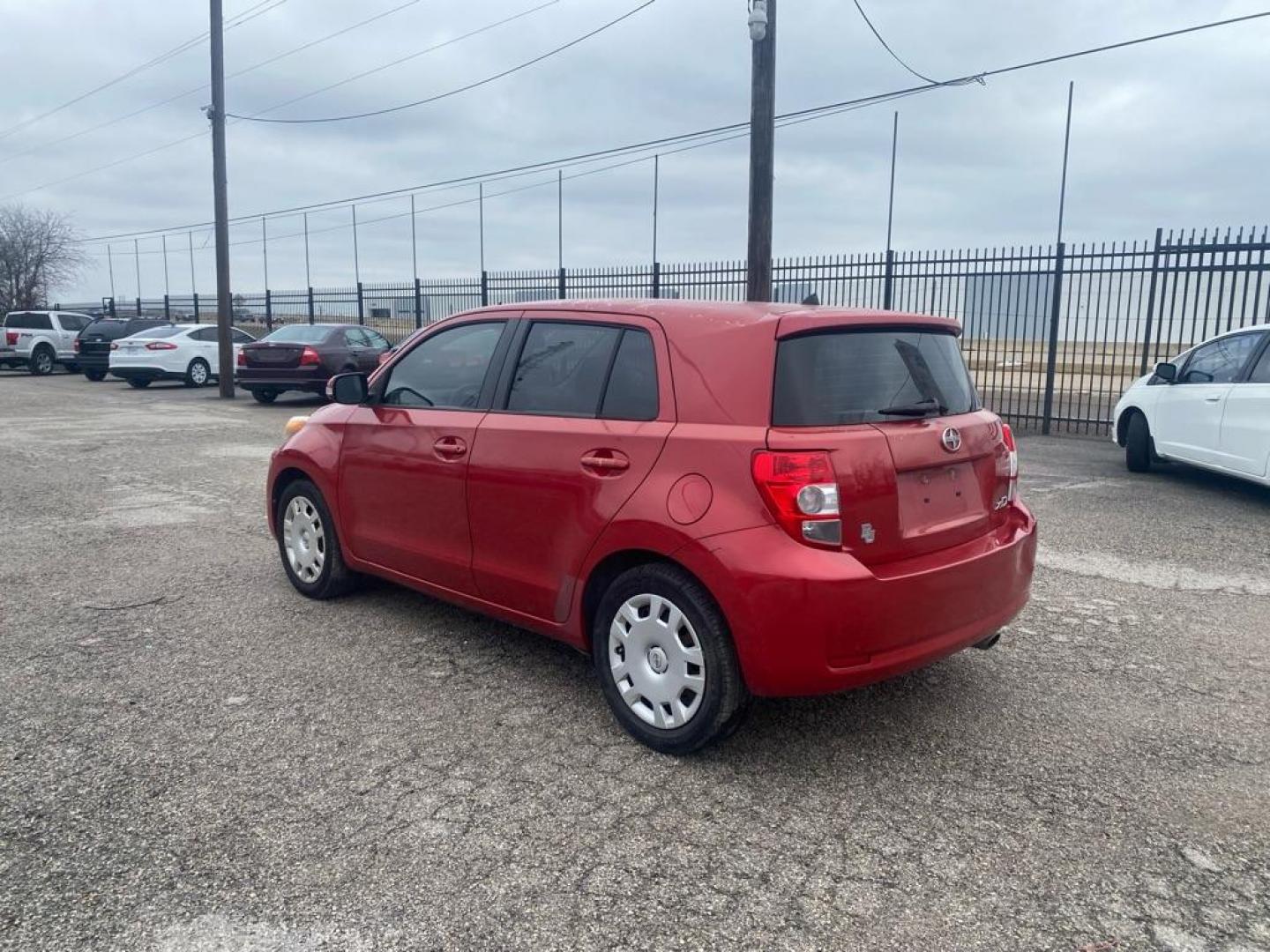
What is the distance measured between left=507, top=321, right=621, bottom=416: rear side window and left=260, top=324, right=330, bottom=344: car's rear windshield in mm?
14113

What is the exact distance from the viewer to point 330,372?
1688 cm

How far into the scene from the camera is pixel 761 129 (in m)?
11.3

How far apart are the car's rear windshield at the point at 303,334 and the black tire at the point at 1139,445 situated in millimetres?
12955

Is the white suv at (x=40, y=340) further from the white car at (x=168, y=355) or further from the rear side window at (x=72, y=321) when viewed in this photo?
the white car at (x=168, y=355)

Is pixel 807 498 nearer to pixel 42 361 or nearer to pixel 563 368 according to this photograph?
pixel 563 368

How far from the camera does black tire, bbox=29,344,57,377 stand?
27109 millimetres

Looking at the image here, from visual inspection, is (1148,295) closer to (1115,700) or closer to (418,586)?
(1115,700)

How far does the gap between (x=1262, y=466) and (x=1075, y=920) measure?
6.46m

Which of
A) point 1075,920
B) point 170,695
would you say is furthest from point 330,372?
point 1075,920

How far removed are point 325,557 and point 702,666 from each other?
2.72 metres

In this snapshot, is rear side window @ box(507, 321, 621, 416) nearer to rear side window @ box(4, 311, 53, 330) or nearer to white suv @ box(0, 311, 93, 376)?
white suv @ box(0, 311, 93, 376)

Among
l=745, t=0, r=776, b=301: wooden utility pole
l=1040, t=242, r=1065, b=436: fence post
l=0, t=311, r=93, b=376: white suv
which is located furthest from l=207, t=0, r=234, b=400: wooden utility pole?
l=1040, t=242, r=1065, b=436: fence post

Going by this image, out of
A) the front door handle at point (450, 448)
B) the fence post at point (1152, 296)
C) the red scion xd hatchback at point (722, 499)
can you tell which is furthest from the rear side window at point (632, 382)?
the fence post at point (1152, 296)

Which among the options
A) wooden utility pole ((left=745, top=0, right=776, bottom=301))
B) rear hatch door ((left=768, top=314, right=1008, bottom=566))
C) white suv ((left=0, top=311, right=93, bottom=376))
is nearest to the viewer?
rear hatch door ((left=768, top=314, right=1008, bottom=566))
